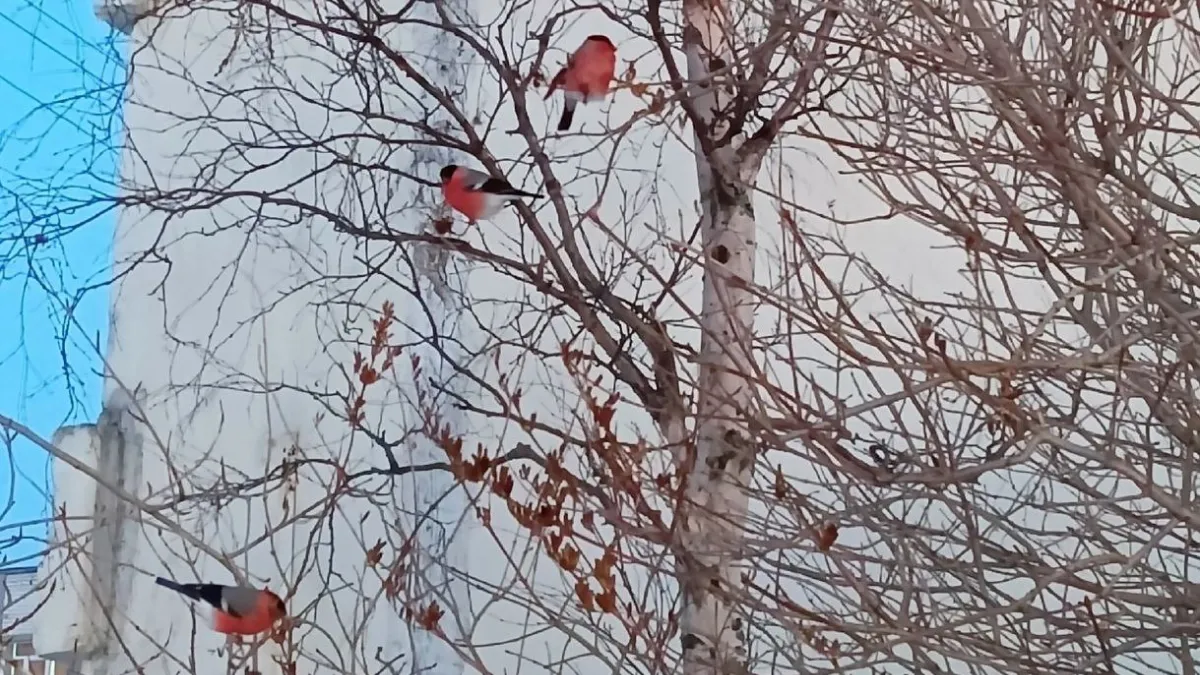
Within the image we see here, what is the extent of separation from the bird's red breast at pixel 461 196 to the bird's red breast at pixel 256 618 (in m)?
0.71

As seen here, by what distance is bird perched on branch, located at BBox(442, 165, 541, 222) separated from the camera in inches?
72.1

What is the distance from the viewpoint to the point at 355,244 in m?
2.77

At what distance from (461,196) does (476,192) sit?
0.04 meters

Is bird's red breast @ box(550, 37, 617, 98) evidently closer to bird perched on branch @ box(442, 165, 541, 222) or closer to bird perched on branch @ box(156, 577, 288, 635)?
bird perched on branch @ box(442, 165, 541, 222)

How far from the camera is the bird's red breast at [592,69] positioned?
71.0 inches

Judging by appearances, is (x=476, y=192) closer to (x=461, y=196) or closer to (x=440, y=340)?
(x=461, y=196)

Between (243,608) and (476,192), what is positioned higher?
(476,192)

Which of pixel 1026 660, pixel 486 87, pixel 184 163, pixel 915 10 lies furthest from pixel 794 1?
pixel 184 163

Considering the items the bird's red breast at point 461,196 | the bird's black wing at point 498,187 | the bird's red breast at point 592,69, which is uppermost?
the bird's red breast at point 592,69

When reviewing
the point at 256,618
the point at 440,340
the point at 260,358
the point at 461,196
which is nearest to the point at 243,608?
the point at 256,618

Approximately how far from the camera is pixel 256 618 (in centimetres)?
187

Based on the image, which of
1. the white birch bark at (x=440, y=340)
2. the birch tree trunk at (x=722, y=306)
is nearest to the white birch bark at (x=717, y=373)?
the birch tree trunk at (x=722, y=306)

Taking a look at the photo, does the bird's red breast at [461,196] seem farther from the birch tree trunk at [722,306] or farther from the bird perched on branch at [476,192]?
the birch tree trunk at [722,306]

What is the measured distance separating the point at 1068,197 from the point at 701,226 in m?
0.65
